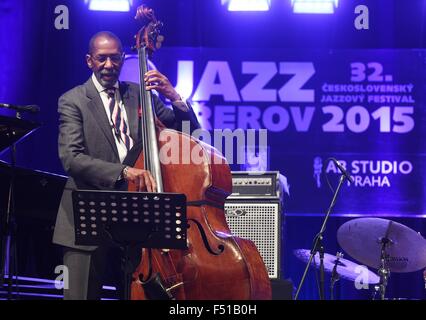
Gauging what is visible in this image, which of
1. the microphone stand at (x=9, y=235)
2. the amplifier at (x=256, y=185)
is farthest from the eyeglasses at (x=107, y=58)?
the amplifier at (x=256, y=185)

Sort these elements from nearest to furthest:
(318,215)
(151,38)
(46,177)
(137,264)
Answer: (137,264) < (151,38) < (46,177) < (318,215)

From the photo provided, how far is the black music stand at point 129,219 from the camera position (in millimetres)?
3545

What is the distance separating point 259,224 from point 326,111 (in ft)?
7.31

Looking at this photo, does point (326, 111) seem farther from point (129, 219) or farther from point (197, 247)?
point (129, 219)

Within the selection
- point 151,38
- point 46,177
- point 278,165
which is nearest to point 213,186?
point 151,38

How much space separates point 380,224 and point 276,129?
2.22 metres

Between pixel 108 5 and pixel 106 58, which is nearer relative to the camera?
pixel 106 58

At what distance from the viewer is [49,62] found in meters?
7.34

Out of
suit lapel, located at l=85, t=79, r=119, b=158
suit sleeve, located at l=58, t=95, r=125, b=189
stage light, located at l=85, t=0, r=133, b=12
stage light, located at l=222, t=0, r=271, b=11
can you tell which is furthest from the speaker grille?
stage light, located at l=85, t=0, r=133, b=12

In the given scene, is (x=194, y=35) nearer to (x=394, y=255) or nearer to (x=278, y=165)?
(x=278, y=165)

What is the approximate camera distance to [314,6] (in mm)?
7359

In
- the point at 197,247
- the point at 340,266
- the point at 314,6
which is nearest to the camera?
the point at 197,247

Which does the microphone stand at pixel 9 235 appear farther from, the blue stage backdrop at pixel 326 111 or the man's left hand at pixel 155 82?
the blue stage backdrop at pixel 326 111

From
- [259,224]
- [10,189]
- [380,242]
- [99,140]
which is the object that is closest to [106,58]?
[99,140]
